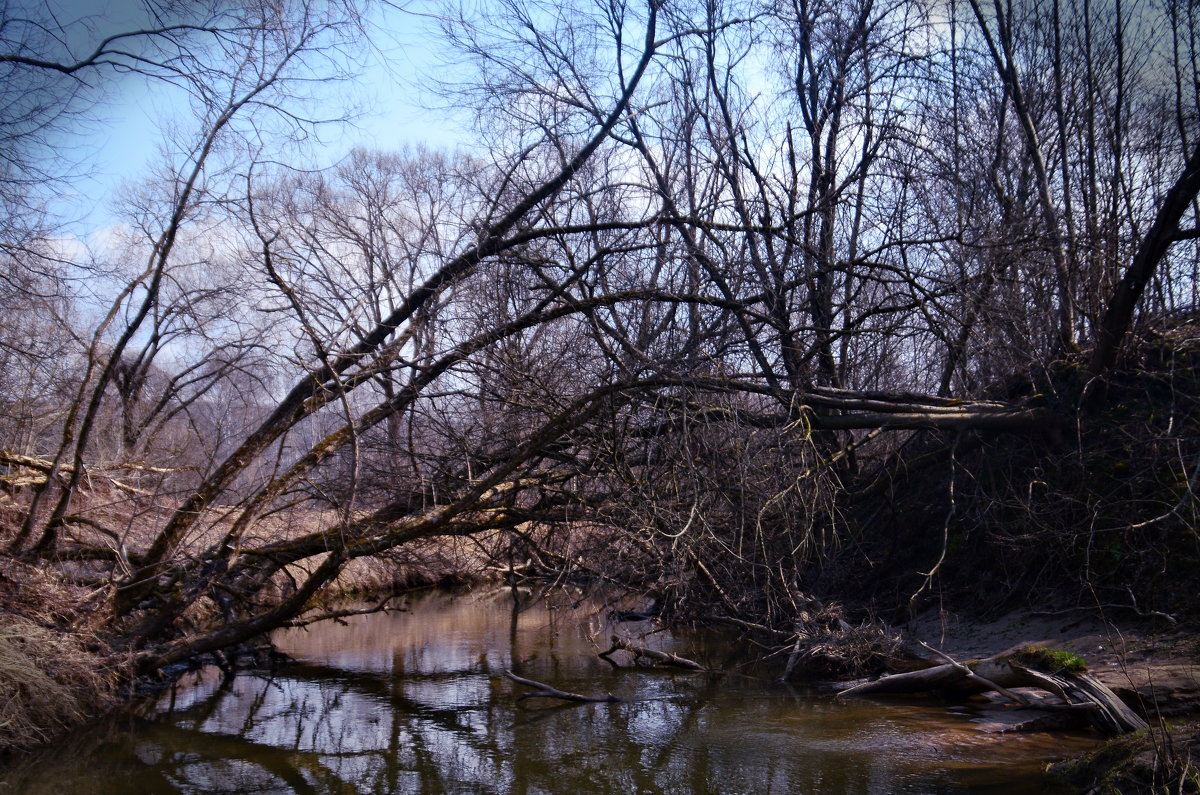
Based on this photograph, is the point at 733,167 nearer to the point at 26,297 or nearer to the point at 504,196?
the point at 504,196

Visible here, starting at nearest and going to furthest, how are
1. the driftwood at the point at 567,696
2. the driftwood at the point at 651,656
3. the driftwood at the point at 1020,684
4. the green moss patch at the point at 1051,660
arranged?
the driftwood at the point at 1020,684, the green moss patch at the point at 1051,660, the driftwood at the point at 567,696, the driftwood at the point at 651,656

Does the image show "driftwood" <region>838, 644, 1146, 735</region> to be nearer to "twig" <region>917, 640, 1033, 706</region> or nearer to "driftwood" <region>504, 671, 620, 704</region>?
"twig" <region>917, 640, 1033, 706</region>

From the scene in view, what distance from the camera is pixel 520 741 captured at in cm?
824

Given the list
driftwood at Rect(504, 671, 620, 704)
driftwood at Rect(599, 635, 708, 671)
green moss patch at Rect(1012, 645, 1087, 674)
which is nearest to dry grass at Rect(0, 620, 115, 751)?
driftwood at Rect(504, 671, 620, 704)

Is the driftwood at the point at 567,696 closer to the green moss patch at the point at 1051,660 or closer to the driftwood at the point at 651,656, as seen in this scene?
the driftwood at the point at 651,656

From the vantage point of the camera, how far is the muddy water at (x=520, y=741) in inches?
276

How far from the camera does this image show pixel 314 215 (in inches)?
483

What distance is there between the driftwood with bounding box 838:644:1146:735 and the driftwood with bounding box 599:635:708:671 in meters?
2.25

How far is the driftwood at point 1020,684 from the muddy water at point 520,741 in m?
0.24

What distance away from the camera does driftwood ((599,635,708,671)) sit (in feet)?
35.9

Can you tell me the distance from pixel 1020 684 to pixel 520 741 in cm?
444

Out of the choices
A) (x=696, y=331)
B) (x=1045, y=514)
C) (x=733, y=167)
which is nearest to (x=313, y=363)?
(x=696, y=331)

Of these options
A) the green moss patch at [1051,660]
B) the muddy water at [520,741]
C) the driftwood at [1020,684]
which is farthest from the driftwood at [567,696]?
the green moss patch at [1051,660]

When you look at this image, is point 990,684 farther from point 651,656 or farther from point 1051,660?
point 651,656
